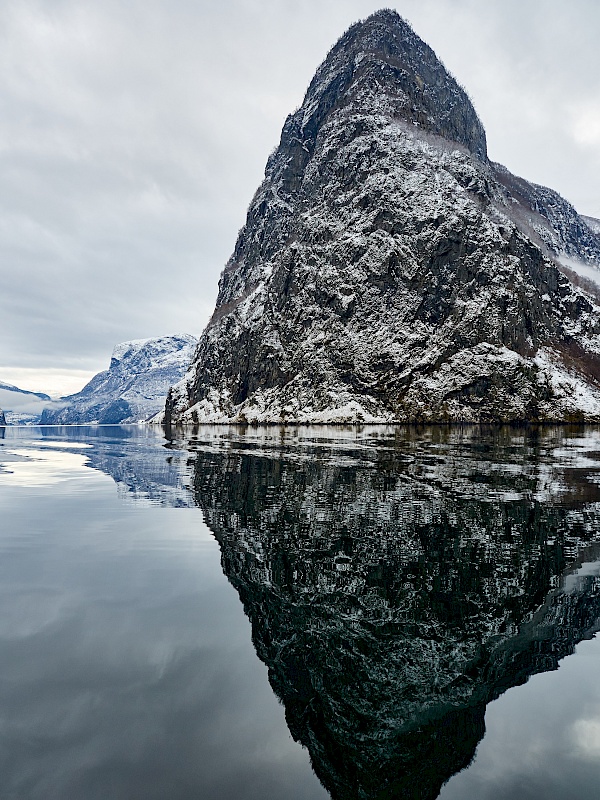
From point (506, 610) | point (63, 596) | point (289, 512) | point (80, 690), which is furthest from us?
point (289, 512)

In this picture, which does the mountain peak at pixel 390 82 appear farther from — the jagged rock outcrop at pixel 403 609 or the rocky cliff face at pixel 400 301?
the jagged rock outcrop at pixel 403 609

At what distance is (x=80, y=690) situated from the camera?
711cm

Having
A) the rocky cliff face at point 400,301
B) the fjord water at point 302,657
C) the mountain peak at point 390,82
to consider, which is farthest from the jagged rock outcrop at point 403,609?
the mountain peak at point 390,82

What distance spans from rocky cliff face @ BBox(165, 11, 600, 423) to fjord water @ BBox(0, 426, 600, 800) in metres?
125

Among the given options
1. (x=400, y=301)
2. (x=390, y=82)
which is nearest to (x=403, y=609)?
(x=400, y=301)

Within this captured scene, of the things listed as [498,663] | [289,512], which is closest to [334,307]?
[289,512]

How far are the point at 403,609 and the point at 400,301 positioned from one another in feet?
490

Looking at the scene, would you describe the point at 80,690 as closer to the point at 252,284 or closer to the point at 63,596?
the point at 63,596

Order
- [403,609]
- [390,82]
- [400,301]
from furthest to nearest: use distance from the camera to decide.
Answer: [390,82]
[400,301]
[403,609]

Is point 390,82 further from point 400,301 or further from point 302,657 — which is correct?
point 302,657

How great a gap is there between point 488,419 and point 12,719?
457 ft

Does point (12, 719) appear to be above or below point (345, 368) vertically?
below

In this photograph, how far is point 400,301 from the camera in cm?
15112

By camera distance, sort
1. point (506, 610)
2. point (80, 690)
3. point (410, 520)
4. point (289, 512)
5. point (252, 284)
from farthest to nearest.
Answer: point (252, 284), point (289, 512), point (410, 520), point (506, 610), point (80, 690)
